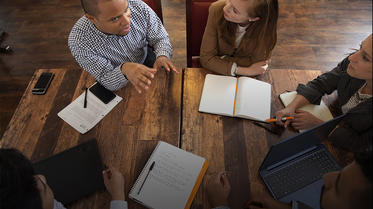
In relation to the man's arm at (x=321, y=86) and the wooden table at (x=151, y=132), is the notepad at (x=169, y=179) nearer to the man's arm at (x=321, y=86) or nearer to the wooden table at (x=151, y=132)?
the wooden table at (x=151, y=132)

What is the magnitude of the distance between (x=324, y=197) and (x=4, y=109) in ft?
8.91

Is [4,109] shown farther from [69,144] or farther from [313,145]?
[313,145]

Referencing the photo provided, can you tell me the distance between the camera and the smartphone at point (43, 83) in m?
1.25

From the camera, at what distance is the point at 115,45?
1334 millimetres

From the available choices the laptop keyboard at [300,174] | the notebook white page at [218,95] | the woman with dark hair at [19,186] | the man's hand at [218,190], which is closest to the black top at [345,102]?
the laptop keyboard at [300,174]

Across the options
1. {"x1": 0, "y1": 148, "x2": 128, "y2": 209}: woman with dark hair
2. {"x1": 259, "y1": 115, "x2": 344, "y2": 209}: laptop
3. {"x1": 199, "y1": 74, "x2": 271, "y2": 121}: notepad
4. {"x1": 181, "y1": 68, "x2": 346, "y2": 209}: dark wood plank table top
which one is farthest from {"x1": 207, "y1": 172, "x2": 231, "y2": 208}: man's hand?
{"x1": 0, "y1": 148, "x2": 128, "y2": 209}: woman with dark hair

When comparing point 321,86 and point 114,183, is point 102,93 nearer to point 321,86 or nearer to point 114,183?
point 114,183

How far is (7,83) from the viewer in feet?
7.97

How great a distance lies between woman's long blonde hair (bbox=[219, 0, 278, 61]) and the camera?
1207 mm

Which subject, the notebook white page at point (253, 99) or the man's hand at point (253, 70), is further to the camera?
the man's hand at point (253, 70)

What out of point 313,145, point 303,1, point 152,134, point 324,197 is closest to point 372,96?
point 313,145

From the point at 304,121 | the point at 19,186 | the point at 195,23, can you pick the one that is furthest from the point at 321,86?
the point at 19,186

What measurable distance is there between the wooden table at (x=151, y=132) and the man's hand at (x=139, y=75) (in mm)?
104

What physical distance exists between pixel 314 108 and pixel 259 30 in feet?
1.77
